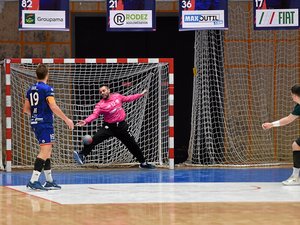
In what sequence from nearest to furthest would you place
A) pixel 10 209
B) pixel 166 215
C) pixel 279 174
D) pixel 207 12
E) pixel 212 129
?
pixel 166 215, pixel 10 209, pixel 279 174, pixel 207 12, pixel 212 129

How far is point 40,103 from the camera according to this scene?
1137 cm

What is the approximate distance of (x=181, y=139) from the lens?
19156 millimetres

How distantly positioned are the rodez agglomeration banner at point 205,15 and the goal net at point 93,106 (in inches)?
44.2

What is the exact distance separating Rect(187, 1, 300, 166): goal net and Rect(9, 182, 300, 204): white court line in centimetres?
495

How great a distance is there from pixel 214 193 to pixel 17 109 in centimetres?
724

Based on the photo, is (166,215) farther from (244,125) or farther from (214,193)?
(244,125)

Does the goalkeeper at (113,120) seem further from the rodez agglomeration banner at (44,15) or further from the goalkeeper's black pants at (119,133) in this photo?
the rodez agglomeration banner at (44,15)

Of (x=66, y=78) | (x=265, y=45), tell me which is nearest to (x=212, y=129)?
(x=265, y=45)

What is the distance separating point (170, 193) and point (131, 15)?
6181 millimetres

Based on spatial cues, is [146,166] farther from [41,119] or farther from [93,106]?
[41,119]

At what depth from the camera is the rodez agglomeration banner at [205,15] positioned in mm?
16141

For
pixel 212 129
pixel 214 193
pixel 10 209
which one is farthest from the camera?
pixel 212 129

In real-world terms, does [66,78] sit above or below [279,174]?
above

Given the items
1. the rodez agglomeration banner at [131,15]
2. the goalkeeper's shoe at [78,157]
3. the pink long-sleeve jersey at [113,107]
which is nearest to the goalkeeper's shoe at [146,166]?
the pink long-sleeve jersey at [113,107]
